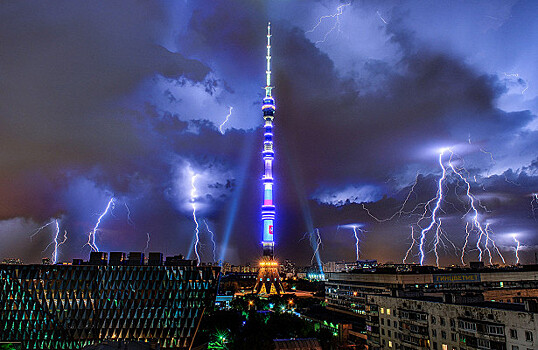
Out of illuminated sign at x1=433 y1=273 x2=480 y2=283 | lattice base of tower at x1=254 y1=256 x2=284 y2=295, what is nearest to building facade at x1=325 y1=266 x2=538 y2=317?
illuminated sign at x1=433 y1=273 x2=480 y2=283

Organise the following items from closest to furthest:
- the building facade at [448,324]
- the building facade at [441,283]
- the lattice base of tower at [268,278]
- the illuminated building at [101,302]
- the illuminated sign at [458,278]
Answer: the building facade at [448,324], the illuminated building at [101,302], the building facade at [441,283], the illuminated sign at [458,278], the lattice base of tower at [268,278]

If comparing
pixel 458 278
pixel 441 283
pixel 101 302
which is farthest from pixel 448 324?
pixel 101 302

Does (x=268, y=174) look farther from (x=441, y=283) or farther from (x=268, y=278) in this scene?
(x=441, y=283)

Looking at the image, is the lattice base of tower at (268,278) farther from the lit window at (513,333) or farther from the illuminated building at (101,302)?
the lit window at (513,333)

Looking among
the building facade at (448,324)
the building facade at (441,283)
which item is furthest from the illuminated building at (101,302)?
the building facade at (441,283)

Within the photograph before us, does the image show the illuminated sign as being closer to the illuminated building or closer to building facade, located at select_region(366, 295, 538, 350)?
building facade, located at select_region(366, 295, 538, 350)

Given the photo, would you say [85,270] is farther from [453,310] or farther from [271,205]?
[271,205]

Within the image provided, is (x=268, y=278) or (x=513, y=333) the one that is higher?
(x=513, y=333)
